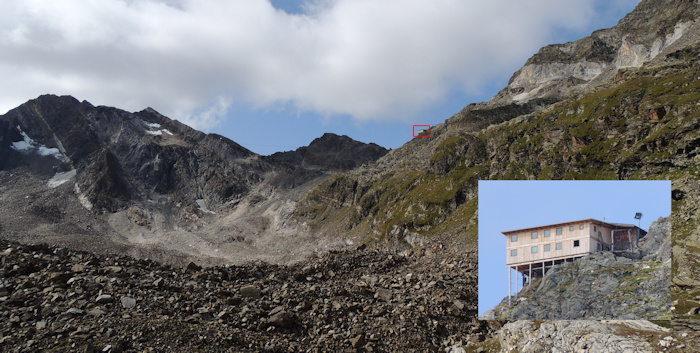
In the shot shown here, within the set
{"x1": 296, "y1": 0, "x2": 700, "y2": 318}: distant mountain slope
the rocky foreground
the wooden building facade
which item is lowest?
the rocky foreground

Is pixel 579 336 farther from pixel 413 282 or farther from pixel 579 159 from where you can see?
pixel 579 159

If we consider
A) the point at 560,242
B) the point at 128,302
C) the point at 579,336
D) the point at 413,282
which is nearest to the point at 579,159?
the point at 413,282

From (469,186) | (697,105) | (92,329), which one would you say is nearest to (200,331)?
(92,329)

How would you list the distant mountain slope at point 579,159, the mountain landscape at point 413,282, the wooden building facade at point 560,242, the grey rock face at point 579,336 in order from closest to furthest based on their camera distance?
the wooden building facade at point 560,242
the grey rock face at point 579,336
the mountain landscape at point 413,282
the distant mountain slope at point 579,159

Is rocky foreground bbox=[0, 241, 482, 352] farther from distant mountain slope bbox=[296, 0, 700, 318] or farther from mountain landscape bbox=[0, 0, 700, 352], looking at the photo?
distant mountain slope bbox=[296, 0, 700, 318]

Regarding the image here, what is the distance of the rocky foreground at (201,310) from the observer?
79.5 ft

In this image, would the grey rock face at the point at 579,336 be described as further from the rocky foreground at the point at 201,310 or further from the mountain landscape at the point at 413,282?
the rocky foreground at the point at 201,310

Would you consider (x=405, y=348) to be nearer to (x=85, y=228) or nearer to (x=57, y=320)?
(x=57, y=320)

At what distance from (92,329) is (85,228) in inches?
7029

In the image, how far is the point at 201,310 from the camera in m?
28.9

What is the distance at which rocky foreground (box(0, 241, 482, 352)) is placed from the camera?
953 inches

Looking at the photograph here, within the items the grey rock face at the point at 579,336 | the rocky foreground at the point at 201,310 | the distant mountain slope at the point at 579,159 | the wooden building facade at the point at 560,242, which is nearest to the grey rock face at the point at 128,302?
the rocky foreground at the point at 201,310

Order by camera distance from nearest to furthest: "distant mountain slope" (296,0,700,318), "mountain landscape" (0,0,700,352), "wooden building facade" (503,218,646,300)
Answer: "wooden building facade" (503,218,646,300)
"mountain landscape" (0,0,700,352)
"distant mountain slope" (296,0,700,318)

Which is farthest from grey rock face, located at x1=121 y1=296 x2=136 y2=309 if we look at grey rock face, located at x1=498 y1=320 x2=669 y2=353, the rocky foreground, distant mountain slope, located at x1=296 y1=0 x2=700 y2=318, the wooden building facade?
distant mountain slope, located at x1=296 y1=0 x2=700 y2=318
